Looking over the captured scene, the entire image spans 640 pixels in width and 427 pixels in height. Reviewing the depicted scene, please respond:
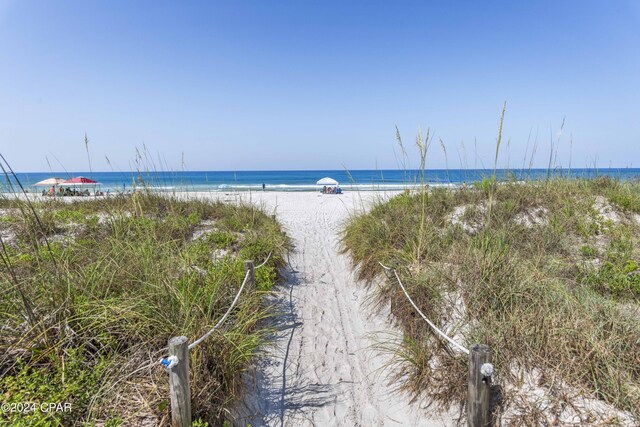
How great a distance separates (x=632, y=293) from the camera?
3982mm

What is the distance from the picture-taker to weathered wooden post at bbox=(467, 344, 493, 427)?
2162 mm

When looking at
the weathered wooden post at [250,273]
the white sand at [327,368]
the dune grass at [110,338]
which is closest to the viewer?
the dune grass at [110,338]

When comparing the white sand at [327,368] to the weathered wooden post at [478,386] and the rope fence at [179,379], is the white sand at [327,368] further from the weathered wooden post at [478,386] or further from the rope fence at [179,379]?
the rope fence at [179,379]

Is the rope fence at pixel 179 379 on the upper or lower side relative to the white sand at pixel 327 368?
upper

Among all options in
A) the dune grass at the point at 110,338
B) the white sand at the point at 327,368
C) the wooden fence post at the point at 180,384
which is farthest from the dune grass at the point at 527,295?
the wooden fence post at the point at 180,384

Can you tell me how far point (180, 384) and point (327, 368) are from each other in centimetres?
196

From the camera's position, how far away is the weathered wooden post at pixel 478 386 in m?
2.16

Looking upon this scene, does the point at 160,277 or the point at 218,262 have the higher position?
the point at 160,277

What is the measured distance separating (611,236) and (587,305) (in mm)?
3765

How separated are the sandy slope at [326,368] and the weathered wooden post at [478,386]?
43 cm

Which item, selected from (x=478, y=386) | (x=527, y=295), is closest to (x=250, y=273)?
(x=478, y=386)

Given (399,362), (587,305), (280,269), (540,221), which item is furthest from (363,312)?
(540,221)

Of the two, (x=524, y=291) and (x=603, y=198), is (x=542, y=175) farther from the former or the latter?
(x=524, y=291)

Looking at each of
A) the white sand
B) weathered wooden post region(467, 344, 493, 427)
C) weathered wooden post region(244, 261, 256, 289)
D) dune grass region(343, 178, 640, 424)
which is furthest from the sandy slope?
weathered wooden post region(244, 261, 256, 289)
